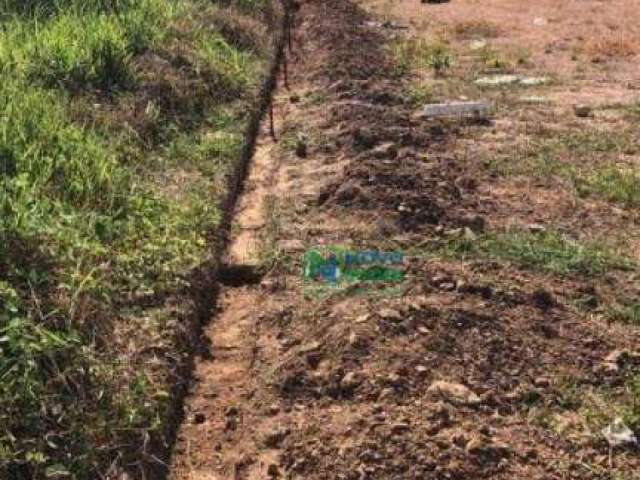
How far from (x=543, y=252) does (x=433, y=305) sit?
3.52 ft

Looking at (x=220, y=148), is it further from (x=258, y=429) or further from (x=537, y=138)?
(x=258, y=429)

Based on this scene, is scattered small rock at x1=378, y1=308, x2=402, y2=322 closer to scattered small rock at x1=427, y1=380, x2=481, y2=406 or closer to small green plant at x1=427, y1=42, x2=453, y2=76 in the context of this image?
scattered small rock at x1=427, y1=380, x2=481, y2=406

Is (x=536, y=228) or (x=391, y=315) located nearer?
(x=391, y=315)

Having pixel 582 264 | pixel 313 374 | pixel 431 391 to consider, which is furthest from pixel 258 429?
pixel 582 264

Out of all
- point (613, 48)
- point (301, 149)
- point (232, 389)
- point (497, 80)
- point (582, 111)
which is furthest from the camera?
point (613, 48)

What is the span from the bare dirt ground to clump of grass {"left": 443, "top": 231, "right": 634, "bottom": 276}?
14mm

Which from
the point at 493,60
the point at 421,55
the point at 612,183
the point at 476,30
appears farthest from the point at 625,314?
the point at 476,30

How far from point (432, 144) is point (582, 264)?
2.44 m

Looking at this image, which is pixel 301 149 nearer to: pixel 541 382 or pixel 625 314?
pixel 625 314

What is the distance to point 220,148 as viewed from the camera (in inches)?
276

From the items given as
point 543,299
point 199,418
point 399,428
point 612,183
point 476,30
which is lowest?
point 199,418

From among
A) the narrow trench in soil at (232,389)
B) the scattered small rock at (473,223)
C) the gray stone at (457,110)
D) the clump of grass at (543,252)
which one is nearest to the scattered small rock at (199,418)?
the narrow trench in soil at (232,389)

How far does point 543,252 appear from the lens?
17.0 ft

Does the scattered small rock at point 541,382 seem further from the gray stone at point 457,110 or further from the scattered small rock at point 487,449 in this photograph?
the gray stone at point 457,110
